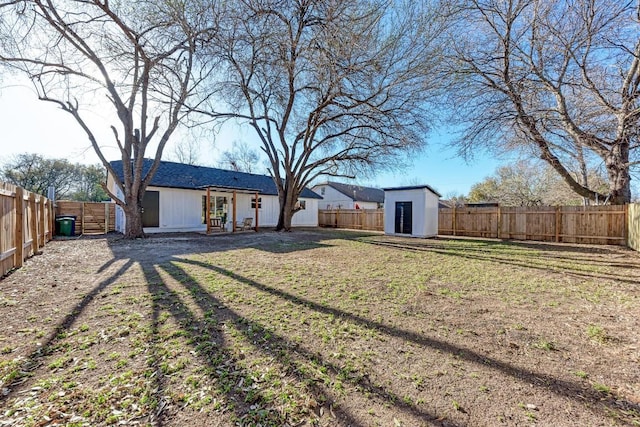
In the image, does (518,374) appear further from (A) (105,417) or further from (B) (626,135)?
(B) (626,135)

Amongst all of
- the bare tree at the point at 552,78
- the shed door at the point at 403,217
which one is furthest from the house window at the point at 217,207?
the bare tree at the point at 552,78

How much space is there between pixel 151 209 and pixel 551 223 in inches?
722

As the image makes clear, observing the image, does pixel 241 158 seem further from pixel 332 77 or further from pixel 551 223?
pixel 551 223

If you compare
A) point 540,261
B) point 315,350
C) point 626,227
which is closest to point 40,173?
point 315,350

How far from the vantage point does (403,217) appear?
1386 cm

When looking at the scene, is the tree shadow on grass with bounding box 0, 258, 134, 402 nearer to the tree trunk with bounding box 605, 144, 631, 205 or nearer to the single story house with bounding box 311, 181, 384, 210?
the tree trunk with bounding box 605, 144, 631, 205

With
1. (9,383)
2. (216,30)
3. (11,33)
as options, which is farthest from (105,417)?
(11,33)

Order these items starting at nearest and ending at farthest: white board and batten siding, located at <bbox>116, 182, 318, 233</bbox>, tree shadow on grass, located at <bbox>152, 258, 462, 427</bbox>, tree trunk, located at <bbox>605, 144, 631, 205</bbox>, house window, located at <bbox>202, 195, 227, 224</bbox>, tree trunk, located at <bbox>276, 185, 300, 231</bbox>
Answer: tree shadow on grass, located at <bbox>152, 258, 462, 427</bbox>
tree trunk, located at <bbox>605, 144, 631, 205</bbox>
white board and batten siding, located at <bbox>116, 182, 318, 233</bbox>
tree trunk, located at <bbox>276, 185, 300, 231</bbox>
house window, located at <bbox>202, 195, 227, 224</bbox>

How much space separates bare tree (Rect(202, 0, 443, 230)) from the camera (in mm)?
6621

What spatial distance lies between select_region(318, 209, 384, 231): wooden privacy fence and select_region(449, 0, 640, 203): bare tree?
828 centimetres

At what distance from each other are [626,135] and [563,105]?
7.17 feet

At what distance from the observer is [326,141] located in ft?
49.9

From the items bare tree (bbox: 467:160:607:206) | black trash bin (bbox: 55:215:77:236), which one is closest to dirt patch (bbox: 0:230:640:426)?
black trash bin (bbox: 55:215:77:236)

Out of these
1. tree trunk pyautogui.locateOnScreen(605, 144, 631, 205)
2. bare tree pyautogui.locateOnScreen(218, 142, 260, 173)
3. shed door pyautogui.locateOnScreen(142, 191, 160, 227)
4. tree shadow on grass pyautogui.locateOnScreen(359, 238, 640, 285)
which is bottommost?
tree shadow on grass pyautogui.locateOnScreen(359, 238, 640, 285)
